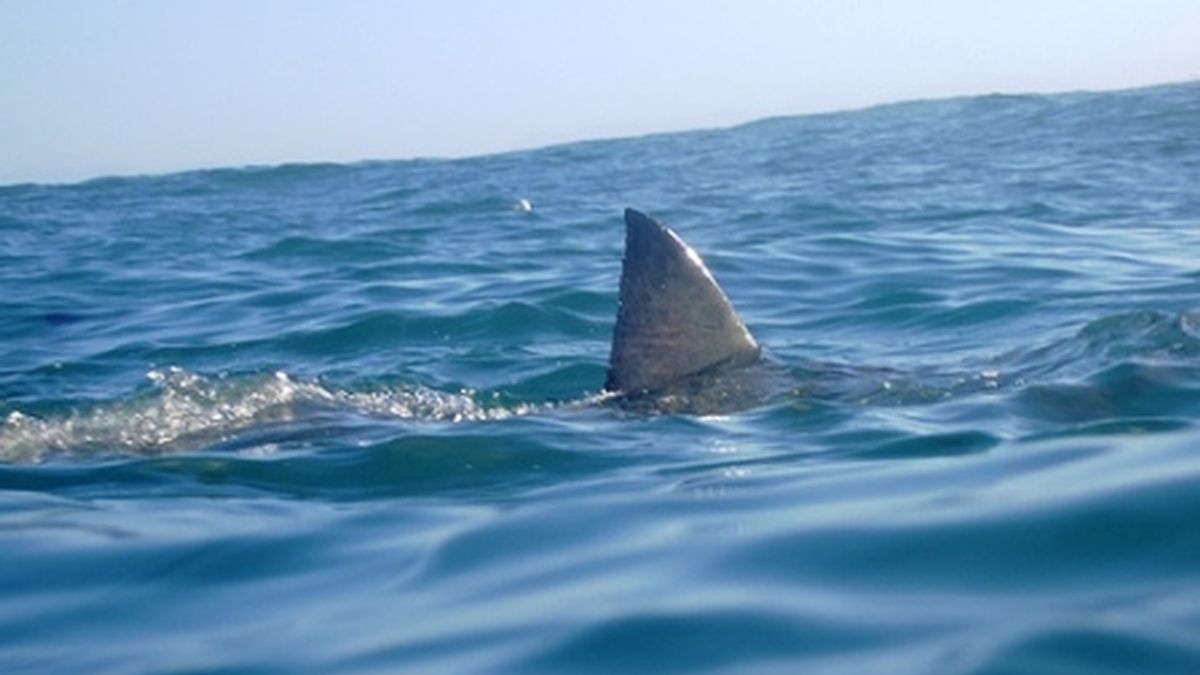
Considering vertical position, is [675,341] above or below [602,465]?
above

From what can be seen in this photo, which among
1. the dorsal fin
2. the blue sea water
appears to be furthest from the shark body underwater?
the blue sea water

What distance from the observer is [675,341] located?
696 cm

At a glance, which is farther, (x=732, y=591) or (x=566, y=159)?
(x=566, y=159)

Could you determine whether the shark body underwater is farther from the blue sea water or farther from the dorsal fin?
the blue sea water

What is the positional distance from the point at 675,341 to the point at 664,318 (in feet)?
0.42

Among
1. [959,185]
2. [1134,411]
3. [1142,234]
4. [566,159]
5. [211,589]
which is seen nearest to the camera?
[211,589]

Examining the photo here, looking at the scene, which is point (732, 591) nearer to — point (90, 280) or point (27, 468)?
point (27, 468)

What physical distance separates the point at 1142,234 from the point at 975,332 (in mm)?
4041

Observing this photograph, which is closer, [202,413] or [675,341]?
[675,341]

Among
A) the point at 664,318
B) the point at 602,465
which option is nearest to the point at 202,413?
the point at 664,318

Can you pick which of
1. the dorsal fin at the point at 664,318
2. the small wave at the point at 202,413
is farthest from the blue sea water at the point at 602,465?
the dorsal fin at the point at 664,318

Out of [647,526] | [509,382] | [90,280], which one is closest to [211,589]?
[647,526]

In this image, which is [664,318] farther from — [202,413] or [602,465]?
[202,413]

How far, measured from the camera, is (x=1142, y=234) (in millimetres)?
12727
